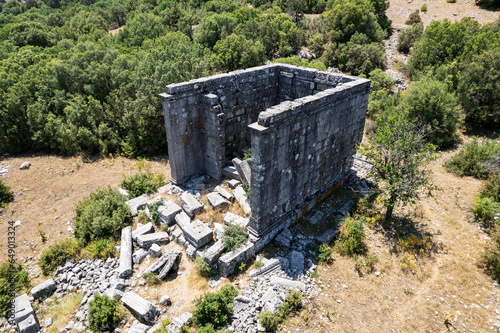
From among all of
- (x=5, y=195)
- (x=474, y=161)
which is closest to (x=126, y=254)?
(x=5, y=195)

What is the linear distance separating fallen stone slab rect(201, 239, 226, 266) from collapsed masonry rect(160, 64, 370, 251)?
0.96 metres

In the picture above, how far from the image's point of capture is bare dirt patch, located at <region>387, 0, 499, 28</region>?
28750 mm

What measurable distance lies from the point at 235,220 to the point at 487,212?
8.40 meters

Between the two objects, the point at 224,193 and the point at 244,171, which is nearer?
the point at 244,171

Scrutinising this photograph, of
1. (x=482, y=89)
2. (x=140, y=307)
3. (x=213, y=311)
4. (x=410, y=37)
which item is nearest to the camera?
(x=213, y=311)

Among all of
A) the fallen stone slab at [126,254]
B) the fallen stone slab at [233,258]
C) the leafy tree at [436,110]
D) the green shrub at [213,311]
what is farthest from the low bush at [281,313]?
the leafy tree at [436,110]

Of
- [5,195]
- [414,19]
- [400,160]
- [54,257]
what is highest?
[414,19]

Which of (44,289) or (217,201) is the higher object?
(217,201)

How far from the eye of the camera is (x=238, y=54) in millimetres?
21328

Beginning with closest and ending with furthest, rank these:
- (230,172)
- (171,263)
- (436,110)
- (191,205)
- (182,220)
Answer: (171,263) < (182,220) < (191,205) < (230,172) < (436,110)

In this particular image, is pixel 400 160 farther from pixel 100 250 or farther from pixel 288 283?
pixel 100 250

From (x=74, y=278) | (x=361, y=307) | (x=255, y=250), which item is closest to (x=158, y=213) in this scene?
(x=74, y=278)

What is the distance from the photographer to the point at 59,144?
17.1m

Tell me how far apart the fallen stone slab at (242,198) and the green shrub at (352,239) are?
3063mm
